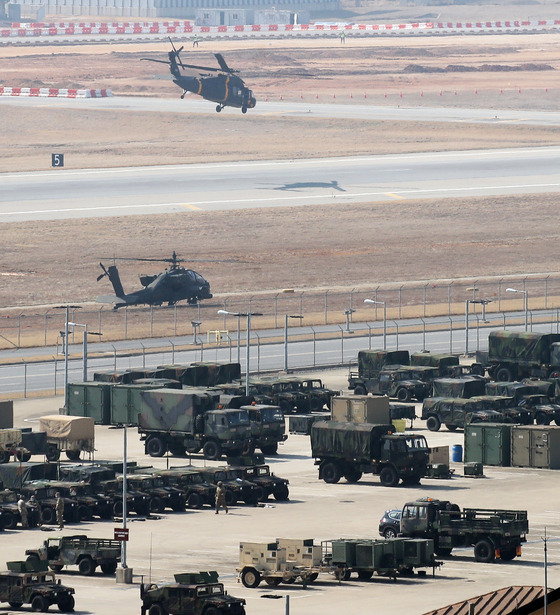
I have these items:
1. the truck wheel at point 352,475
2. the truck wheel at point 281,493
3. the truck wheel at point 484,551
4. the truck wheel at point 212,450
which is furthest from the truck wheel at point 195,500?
the truck wheel at point 484,551

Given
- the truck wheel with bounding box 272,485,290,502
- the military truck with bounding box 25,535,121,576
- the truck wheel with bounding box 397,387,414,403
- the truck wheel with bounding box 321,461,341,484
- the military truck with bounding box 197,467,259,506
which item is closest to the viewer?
the military truck with bounding box 25,535,121,576

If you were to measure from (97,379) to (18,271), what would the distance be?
144 feet

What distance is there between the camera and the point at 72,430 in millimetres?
81125

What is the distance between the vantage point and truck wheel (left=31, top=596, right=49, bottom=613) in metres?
48.9

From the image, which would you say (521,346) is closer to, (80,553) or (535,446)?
(535,446)

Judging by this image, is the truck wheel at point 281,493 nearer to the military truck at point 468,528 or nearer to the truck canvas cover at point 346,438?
the truck canvas cover at point 346,438

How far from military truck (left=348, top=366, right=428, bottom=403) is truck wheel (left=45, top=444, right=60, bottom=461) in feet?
81.3

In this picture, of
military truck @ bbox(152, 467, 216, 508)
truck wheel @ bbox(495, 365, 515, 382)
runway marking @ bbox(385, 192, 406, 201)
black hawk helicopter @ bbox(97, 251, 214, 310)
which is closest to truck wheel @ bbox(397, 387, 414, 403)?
truck wheel @ bbox(495, 365, 515, 382)

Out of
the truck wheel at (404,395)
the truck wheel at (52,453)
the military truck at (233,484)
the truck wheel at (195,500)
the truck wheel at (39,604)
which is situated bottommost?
the truck wheel at (39,604)

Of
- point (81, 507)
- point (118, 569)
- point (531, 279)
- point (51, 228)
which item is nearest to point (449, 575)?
point (118, 569)

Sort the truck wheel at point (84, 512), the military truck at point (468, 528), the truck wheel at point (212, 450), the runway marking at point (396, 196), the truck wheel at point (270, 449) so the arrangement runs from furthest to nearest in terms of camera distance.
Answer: the runway marking at point (396, 196) → the truck wheel at point (270, 449) → the truck wheel at point (212, 450) → the truck wheel at point (84, 512) → the military truck at point (468, 528)

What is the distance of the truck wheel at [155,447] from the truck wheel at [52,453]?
Result: 483cm

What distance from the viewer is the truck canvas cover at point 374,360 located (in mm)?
102562

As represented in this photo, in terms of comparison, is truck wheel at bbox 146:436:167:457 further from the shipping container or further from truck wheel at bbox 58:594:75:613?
truck wheel at bbox 58:594:75:613
